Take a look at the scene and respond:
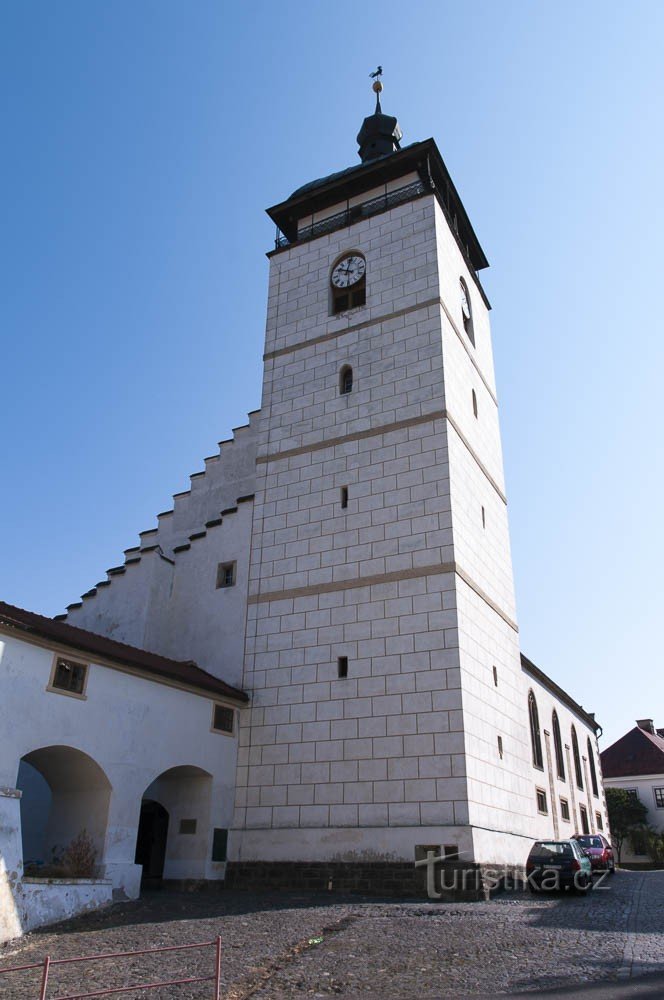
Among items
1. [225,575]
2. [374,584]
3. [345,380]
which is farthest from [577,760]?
[345,380]

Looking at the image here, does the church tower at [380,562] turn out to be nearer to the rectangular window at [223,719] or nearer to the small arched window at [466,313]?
the small arched window at [466,313]

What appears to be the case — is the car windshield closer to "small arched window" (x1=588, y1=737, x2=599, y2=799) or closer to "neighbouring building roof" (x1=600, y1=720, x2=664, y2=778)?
"small arched window" (x1=588, y1=737, x2=599, y2=799)

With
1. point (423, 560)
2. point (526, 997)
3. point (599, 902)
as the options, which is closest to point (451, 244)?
point (423, 560)

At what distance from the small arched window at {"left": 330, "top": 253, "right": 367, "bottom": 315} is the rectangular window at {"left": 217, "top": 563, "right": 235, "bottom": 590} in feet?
25.8

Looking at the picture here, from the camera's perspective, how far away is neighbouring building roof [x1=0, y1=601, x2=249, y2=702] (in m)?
13.1

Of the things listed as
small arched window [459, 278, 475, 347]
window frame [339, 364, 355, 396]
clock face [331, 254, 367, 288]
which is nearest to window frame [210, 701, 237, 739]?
window frame [339, 364, 355, 396]

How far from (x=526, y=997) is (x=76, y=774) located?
9.71m

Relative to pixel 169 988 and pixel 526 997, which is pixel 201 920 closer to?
pixel 169 988

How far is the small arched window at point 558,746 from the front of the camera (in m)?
28.1

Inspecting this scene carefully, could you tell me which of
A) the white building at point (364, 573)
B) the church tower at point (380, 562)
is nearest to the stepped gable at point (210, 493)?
the white building at point (364, 573)

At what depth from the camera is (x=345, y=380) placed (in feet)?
69.6

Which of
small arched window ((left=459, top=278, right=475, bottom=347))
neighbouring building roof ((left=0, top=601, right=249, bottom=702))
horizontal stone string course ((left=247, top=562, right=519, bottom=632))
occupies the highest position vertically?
small arched window ((left=459, top=278, right=475, bottom=347))

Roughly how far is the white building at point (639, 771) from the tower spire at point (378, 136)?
3975 centimetres

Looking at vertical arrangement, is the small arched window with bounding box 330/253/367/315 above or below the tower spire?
below
